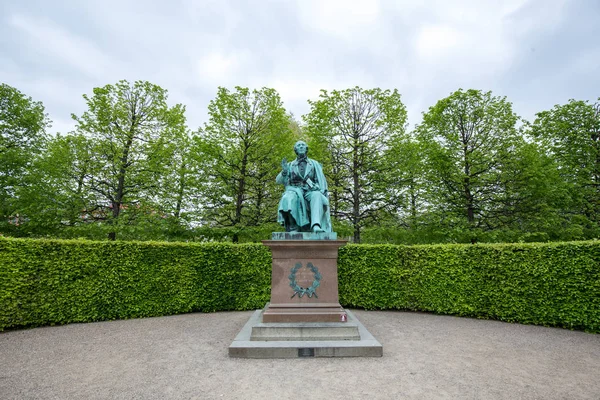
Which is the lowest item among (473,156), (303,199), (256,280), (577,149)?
(256,280)

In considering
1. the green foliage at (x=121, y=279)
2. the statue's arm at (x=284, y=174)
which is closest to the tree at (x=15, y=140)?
the green foliage at (x=121, y=279)

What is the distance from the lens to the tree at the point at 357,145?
44.3 ft

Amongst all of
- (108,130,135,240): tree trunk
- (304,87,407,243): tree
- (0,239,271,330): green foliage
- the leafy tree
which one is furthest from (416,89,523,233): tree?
the leafy tree

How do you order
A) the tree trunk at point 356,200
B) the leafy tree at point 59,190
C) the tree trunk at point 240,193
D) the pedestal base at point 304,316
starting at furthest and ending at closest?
the tree trunk at point 356,200 → the tree trunk at point 240,193 → the leafy tree at point 59,190 → the pedestal base at point 304,316

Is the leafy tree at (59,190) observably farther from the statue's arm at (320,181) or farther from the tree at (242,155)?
the statue's arm at (320,181)

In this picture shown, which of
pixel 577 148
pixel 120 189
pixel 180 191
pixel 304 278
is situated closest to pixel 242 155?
pixel 180 191

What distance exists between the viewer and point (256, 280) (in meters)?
8.56

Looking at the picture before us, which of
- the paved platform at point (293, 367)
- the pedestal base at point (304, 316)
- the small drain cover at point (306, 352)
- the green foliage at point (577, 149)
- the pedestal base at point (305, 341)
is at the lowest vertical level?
the paved platform at point (293, 367)

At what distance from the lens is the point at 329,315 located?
5059mm

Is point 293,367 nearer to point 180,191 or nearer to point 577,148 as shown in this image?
point 180,191

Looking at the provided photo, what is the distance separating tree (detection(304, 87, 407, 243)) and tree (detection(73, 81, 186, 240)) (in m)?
6.85

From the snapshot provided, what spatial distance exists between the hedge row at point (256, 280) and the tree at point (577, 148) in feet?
26.7

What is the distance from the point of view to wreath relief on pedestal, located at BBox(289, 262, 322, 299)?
5.25 metres

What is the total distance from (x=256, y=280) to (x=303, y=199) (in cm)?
369
